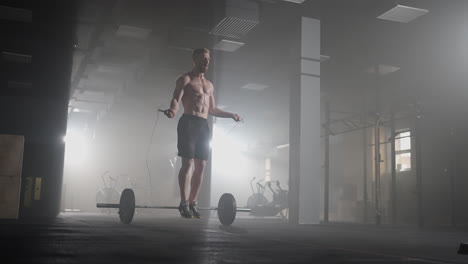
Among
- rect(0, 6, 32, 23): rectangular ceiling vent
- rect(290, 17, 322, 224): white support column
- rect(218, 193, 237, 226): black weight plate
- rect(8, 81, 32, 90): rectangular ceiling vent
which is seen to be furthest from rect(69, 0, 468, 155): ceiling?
rect(218, 193, 237, 226): black weight plate

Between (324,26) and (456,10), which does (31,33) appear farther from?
(456,10)

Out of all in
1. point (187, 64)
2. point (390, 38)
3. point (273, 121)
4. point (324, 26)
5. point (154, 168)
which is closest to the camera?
point (324, 26)

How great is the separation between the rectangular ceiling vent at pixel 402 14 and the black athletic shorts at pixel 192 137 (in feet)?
13.5

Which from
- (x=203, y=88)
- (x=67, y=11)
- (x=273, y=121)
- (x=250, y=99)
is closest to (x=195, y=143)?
(x=203, y=88)

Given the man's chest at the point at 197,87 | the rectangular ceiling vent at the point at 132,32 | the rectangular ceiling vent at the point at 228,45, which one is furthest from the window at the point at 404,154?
the man's chest at the point at 197,87

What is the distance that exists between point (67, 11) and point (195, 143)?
4.03 metres

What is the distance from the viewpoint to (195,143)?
447 centimetres

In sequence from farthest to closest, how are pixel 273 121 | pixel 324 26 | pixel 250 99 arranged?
1. pixel 273 121
2. pixel 250 99
3. pixel 324 26

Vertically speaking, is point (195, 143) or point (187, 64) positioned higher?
point (187, 64)

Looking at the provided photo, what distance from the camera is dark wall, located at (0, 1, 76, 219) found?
7.86 meters

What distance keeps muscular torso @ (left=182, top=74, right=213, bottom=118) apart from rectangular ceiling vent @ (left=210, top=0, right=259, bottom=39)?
2674 millimetres

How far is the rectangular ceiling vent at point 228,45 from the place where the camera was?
861 cm

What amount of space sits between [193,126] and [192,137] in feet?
0.34

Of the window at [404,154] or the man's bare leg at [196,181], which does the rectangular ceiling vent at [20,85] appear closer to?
the man's bare leg at [196,181]
